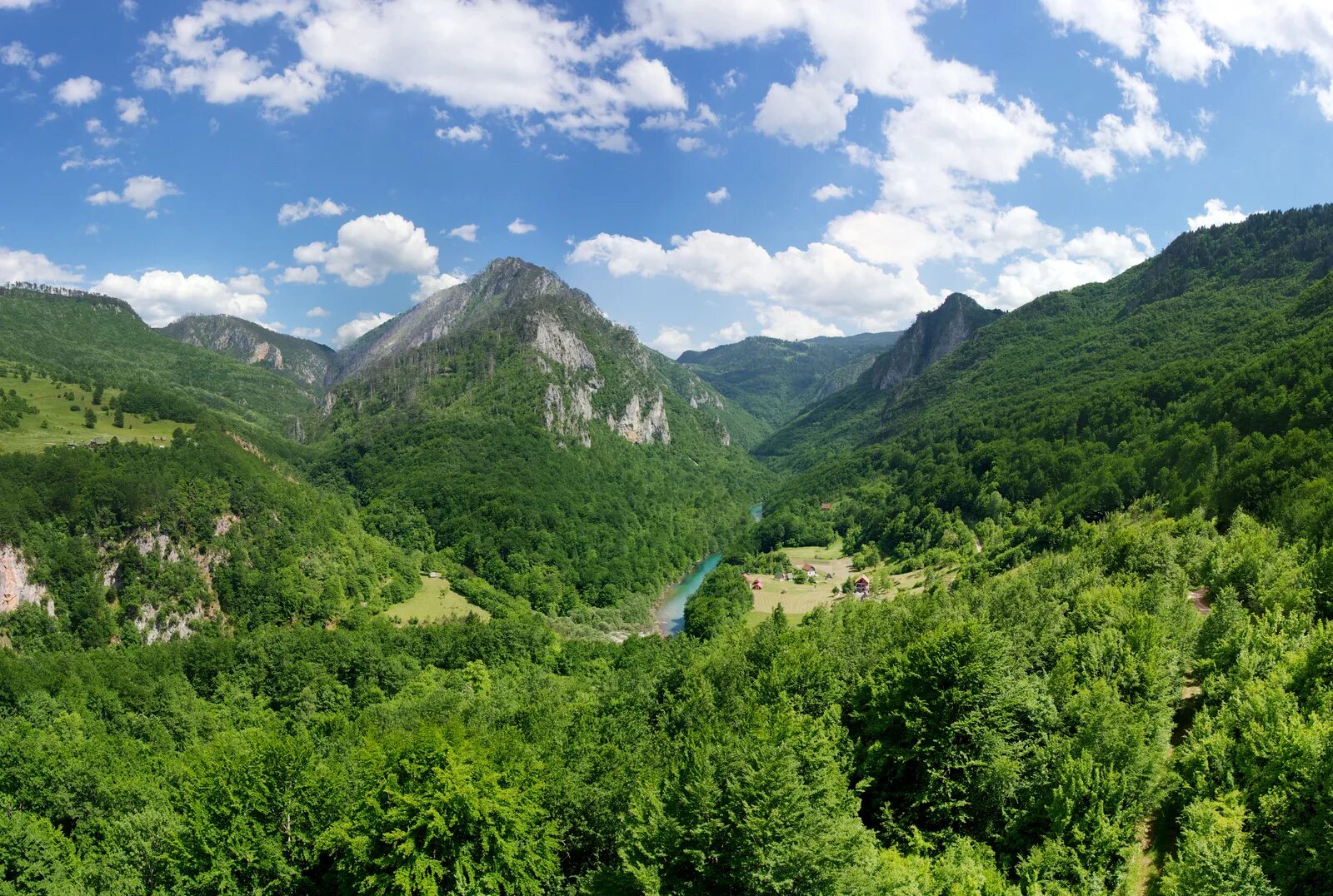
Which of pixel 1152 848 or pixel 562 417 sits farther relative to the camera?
pixel 562 417

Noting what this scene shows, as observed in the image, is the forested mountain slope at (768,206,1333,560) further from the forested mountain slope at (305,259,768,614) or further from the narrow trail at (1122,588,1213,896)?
the forested mountain slope at (305,259,768,614)

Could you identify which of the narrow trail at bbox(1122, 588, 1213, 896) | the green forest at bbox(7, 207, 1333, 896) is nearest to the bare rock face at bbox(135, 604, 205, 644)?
the green forest at bbox(7, 207, 1333, 896)

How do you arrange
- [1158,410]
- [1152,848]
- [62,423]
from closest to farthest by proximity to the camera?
[1152,848]
[1158,410]
[62,423]

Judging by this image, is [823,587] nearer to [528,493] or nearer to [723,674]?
[723,674]

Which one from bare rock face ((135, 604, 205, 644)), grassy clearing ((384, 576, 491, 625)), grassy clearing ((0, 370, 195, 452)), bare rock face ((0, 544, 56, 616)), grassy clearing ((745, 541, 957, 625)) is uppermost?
grassy clearing ((0, 370, 195, 452))

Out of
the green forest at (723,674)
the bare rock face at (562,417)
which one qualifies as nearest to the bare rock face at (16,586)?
the green forest at (723,674)

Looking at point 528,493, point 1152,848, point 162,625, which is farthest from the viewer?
point 528,493

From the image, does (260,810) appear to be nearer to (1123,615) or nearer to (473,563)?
(1123,615)

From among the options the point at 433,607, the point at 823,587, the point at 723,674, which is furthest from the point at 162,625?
the point at 823,587
